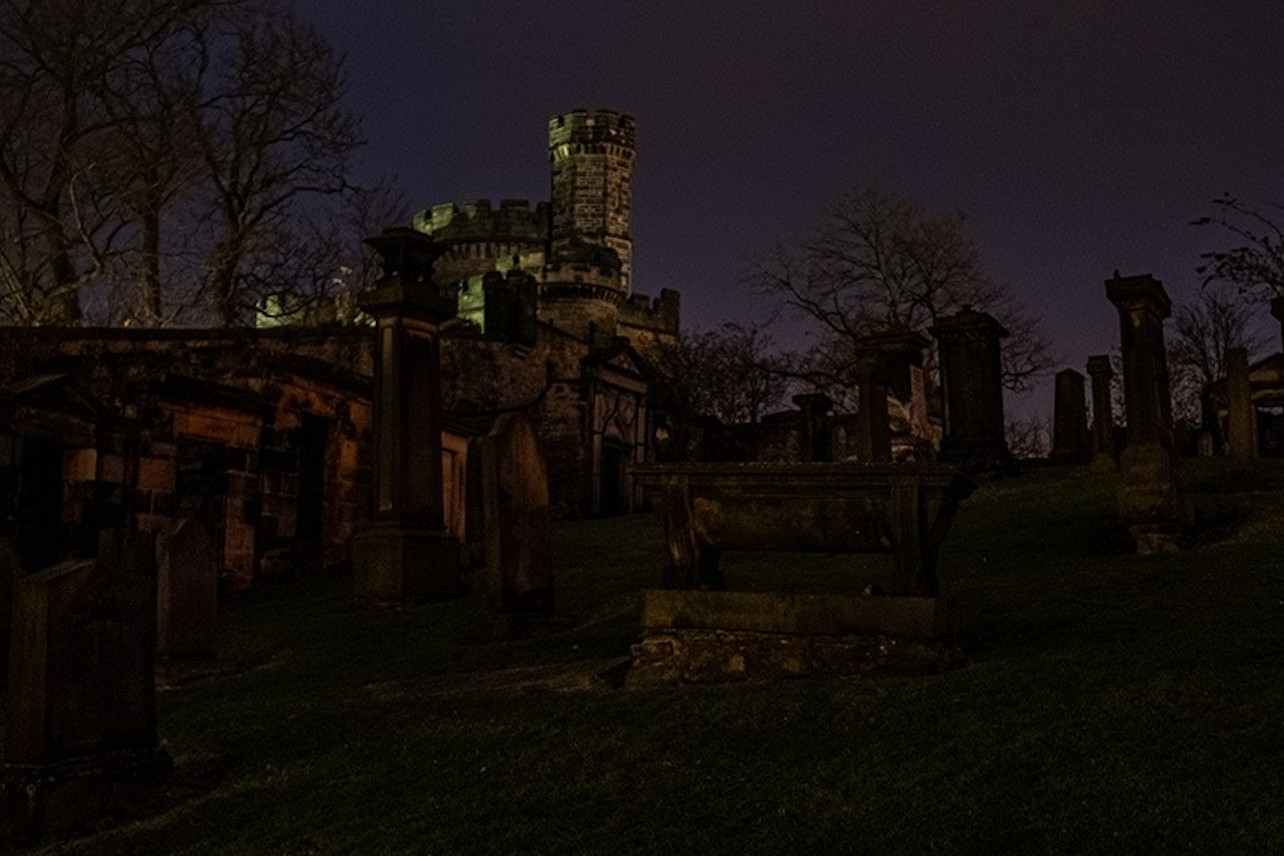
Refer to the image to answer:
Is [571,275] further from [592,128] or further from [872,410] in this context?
[872,410]

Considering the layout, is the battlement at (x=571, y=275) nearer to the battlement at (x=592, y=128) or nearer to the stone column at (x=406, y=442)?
the battlement at (x=592, y=128)

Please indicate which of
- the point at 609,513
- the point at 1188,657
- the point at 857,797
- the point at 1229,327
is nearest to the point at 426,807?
the point at 857,797

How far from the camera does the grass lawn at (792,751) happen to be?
459 cm

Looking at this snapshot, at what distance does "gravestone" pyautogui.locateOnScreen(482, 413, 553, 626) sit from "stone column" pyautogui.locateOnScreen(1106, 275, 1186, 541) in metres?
6.28

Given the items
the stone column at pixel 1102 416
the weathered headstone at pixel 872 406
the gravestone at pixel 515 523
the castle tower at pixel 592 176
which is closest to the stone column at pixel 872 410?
the weathered headstone at pixel 872 406

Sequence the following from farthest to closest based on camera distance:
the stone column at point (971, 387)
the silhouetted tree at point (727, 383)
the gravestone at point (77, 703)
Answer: the silhouetted tree at point (727, 383), the stone column at point (971, 387), the gravestone at point (77, 703)

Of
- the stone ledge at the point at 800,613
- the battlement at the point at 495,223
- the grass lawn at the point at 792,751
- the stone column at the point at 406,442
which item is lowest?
the grass lawn at the point at 792,751

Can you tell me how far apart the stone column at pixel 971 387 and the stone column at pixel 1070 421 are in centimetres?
178

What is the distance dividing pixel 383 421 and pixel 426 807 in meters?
9.03

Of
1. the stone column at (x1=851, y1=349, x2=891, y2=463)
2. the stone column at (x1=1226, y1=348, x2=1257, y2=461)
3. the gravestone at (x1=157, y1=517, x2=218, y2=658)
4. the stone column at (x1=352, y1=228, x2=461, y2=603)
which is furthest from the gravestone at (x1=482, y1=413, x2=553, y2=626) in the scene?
the stone column at (x1=1226, y1=348, x2=1257, y2=461)

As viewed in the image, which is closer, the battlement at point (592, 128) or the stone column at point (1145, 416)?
the stone column at point (1145, 416)

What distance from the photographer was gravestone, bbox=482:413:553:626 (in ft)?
34.7

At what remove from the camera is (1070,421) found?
77.8ft

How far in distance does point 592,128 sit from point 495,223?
7.14 meters
